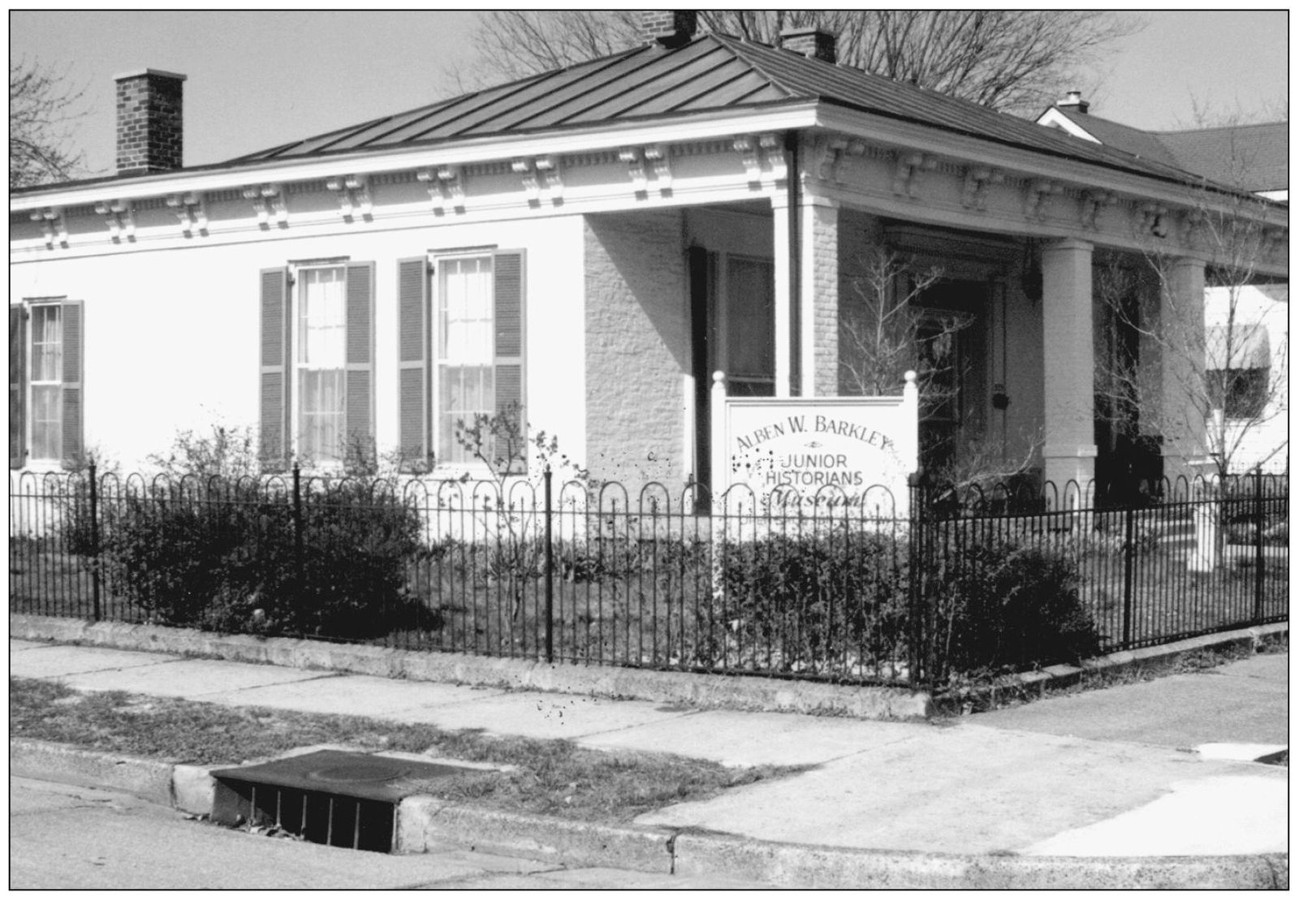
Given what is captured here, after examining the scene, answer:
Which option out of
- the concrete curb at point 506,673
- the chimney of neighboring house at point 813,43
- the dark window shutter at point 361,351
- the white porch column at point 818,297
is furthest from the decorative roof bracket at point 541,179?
the chimney of neighboring house at point 813,43

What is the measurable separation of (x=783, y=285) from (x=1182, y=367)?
283 inches

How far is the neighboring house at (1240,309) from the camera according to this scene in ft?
59.0

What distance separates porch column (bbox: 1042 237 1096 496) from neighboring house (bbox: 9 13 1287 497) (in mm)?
32

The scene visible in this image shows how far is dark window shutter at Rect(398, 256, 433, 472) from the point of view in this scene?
1691 cm

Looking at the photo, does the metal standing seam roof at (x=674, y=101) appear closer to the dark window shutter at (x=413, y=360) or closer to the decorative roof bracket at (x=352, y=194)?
the decorative roof bracket at (x=352, y=194)

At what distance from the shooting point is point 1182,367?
65.2ft

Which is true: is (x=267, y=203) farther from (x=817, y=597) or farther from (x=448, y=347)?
(x=817, y=597)

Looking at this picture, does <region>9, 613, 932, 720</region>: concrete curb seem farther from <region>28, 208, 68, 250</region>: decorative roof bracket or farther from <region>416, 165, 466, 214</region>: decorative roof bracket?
<region>28, 208, 68, 250</region>: decorative roof bracket

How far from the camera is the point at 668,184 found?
50.7ft

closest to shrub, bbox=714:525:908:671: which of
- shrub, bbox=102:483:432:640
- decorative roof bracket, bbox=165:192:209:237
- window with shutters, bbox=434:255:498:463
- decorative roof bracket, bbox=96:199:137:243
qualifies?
shrub, bbox=102:483:432:640

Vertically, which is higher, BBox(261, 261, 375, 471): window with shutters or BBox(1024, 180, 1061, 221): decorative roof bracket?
BBox(1024, 180, 1061, 221): decorative roof bracket

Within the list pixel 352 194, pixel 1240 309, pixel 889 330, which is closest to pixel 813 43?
pixel 889 330

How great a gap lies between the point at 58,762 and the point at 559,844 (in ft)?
11.3

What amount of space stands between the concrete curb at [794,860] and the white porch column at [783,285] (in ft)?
25.3
